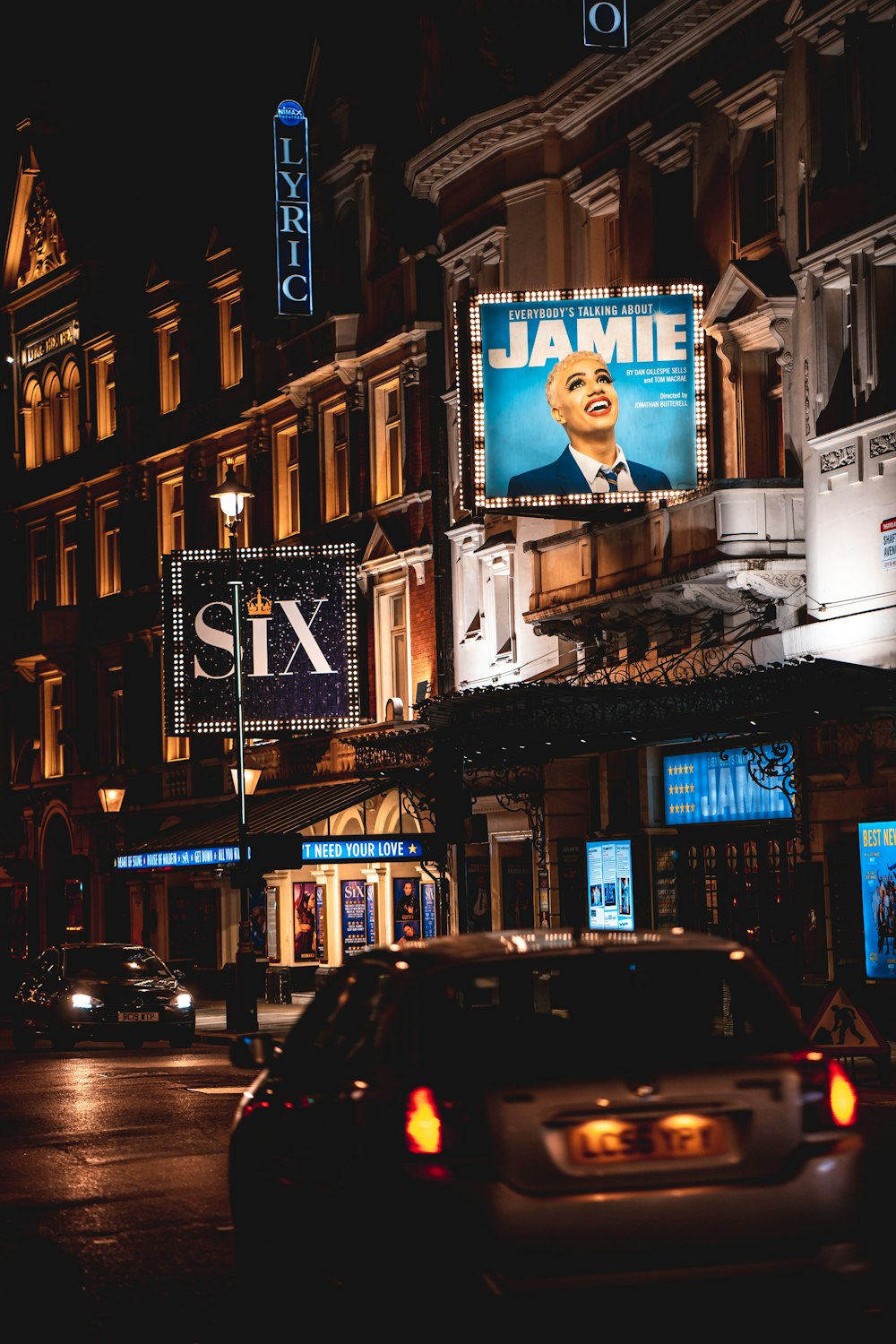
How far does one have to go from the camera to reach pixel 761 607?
26.2m

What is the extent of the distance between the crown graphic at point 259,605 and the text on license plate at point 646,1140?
28999mm

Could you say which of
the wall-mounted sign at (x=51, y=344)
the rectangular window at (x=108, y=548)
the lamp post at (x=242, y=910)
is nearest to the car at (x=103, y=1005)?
the lamp post at (x=242, y=910)

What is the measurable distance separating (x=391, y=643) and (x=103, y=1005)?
11109 mm

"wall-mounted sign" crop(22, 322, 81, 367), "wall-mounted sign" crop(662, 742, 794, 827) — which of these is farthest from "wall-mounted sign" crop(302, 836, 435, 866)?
"wall-mounted sign" crop(22, 322, 81, 367)

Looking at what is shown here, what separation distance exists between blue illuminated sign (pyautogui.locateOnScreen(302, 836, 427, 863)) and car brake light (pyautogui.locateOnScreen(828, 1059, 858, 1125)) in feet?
84.0

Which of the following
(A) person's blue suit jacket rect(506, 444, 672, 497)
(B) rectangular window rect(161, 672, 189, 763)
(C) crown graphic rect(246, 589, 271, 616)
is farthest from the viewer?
(B) rectangular window rect(161, 672, 189, 763)

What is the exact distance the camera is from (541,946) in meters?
7.50

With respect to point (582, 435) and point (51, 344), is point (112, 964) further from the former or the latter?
point (51, 344)

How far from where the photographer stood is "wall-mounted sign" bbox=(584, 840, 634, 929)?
99.0 ft

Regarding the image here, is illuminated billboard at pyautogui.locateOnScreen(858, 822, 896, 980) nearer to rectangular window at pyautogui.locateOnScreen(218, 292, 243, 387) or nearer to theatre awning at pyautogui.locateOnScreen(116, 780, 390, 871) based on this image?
theatre awning at pyautogui.locateOnScreen(116, 780, 390, 871)

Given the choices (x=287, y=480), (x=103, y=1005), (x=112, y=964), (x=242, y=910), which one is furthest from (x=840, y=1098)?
(x=287, y=480)

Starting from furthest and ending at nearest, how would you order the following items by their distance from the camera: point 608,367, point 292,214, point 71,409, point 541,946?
point 71,409, point 292,214, point 608,367, point 541,946

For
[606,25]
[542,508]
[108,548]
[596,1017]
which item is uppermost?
[606,25]

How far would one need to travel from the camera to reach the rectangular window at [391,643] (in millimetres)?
37812
